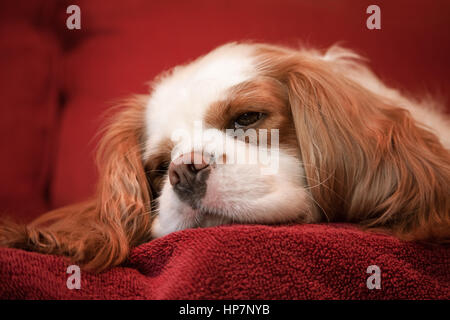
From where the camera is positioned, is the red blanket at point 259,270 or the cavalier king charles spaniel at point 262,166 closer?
the red blanket at point 259,270

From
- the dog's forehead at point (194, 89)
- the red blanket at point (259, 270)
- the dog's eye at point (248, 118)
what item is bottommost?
the red blanket at point (259, 270)

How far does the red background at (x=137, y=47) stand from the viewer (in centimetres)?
154

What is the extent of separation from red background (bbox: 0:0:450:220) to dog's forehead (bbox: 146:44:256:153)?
336 mm

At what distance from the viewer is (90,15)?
5.13 feet

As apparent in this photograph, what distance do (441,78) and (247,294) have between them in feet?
4.44

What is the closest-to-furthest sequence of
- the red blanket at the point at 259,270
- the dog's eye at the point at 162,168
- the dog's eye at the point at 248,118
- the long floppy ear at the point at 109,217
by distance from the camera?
the red blanket at the point at 259,270 < the long floppy ear at the point at 109,217 < the dog's eye at the point at 248,118 < the dog's eye at the point at 162,168

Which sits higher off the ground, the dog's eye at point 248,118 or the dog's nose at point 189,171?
the dog's eye at point 248,118

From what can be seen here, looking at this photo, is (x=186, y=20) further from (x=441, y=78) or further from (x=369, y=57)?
(x=441, y=78)

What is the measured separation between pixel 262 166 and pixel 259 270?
31 centimetres

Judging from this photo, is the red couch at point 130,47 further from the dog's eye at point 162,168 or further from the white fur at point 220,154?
the dog's eye at point 162,168

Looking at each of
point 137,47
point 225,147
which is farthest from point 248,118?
point 137,47

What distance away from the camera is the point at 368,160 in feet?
3.00

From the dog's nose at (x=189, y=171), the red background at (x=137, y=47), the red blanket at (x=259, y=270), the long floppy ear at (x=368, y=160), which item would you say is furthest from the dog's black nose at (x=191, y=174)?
the red background at (x=137, y=47)
